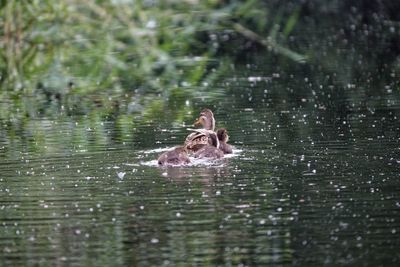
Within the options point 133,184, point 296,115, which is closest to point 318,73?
point 296,115

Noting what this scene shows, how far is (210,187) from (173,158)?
3.61 ft

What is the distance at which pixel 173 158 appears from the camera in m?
12.8

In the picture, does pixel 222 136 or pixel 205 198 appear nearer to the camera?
pixel 205 198

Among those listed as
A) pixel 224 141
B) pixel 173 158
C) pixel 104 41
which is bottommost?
pixel 224 141

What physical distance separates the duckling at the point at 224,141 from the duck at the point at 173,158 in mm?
777

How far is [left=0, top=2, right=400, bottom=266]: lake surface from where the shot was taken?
31.5 feet

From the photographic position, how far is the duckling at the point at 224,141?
13769 mm

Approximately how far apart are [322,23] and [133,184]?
73.3ft

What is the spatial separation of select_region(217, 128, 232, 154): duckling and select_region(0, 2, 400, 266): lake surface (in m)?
0.17

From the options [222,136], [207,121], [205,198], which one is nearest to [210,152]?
[222,136]

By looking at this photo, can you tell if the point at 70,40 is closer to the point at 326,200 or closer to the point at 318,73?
the point at 318,73

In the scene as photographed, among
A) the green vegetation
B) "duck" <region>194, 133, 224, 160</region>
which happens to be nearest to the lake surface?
"duck" <region>194, 133, 224, 160</region>

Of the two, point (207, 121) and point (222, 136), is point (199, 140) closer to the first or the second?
point (222, 136)

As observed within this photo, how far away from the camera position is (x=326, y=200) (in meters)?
11.2
